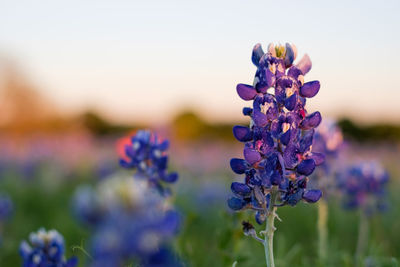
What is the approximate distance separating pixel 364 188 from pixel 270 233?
3301 mm

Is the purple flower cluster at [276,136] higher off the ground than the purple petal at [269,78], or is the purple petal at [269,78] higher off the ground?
the purple petal at [269,78]

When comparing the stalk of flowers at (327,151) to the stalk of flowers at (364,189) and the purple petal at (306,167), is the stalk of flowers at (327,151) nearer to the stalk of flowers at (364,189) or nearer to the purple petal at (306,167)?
the stalk of flowers at (364,189)

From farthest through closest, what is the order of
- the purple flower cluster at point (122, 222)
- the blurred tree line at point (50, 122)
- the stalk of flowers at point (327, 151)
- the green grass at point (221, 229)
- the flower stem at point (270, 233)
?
the blurred tree line at point (50, 122)
the stalk of flowers at point (327, 151)
the green grass at point (221, 229)
the flower stem at point (270, 233)
the purple flower cluster at point (122, 222)

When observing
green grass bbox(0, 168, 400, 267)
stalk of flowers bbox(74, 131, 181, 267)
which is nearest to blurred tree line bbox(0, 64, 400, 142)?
green grass bbox(0, 168, 400, 267)

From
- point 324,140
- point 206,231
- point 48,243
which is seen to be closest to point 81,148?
point 206,231

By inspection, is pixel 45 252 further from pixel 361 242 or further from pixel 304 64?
pixel 361 242

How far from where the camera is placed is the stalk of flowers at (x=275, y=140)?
2.19m

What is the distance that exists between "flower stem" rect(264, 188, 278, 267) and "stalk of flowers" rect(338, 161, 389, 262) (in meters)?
2.95

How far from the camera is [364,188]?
5070 millimetres

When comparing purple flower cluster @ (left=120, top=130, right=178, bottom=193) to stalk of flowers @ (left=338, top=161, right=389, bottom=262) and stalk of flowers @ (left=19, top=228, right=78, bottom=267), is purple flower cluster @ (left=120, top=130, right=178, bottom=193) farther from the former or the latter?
stalk of flowers @ (left=338, top=161, right=389, bottom=262)

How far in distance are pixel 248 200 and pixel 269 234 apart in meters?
0.21

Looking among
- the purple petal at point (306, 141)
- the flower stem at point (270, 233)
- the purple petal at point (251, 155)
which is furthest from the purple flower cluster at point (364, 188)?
the purple petal at point (251, 155)

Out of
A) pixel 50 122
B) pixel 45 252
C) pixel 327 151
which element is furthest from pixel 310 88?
pixel 50 122

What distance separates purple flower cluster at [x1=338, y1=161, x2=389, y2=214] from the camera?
5051 millimetres
